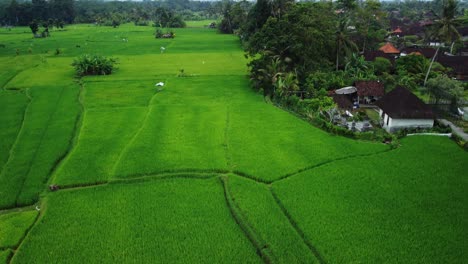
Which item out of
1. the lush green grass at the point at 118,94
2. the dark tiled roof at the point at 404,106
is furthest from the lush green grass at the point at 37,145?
the dark tiled roof at the point at 404,106

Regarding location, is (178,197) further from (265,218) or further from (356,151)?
(356,151)

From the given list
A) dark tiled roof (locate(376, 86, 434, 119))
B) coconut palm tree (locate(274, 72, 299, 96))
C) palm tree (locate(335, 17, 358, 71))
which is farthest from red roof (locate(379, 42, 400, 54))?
dark tiled roof (locate(376, 86, 434, 119))

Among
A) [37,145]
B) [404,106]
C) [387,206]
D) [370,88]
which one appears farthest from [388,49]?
[37,145]

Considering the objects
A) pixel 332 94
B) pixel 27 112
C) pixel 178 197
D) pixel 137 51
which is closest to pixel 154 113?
pixel 27 112

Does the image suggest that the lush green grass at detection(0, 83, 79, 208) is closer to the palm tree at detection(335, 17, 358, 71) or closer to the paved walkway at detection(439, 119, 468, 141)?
the paved walkway at detection(439, 119, 468, 141)

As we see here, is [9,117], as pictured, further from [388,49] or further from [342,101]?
[388,49]
